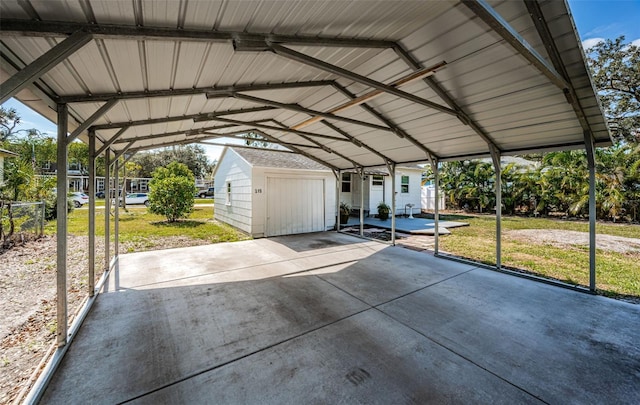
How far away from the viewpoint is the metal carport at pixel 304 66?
5.97 feet

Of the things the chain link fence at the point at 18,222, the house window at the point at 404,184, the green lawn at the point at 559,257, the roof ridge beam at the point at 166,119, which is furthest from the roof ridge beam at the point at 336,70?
the house window at the point at 404,184

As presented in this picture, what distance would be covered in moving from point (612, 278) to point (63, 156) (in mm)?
9111

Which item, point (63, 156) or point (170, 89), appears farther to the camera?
point (170, 89)

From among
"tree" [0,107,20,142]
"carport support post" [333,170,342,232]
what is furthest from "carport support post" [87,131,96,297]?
"tree" [0,107,20,142]

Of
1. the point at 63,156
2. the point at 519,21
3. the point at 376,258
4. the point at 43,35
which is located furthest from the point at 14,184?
the point at 519,21

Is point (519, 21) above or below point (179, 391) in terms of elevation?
above

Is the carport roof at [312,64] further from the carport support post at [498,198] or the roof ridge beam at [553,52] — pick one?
the carport support post at [498,198]

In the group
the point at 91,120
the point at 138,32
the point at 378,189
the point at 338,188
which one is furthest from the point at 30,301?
the point at 378,189

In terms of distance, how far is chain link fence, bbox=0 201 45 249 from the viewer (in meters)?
6.48

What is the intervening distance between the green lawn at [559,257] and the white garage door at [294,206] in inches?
188

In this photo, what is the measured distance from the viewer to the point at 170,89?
10.4 ft

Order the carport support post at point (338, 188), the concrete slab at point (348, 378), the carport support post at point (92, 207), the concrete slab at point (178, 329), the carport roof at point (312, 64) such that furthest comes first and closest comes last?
the carport support post at point (338, 188)
the carport support post at point (92, 207)
the concrete slab at point (178, 329)
the concrete slab at point (348, 378)
the carport roof at point (312, 64)

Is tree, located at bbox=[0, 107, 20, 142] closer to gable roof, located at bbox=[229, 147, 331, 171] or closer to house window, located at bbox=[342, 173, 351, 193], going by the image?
gable roof, located at bbox=[229, 147, 331, 171]

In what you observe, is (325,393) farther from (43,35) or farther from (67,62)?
(67,62)
